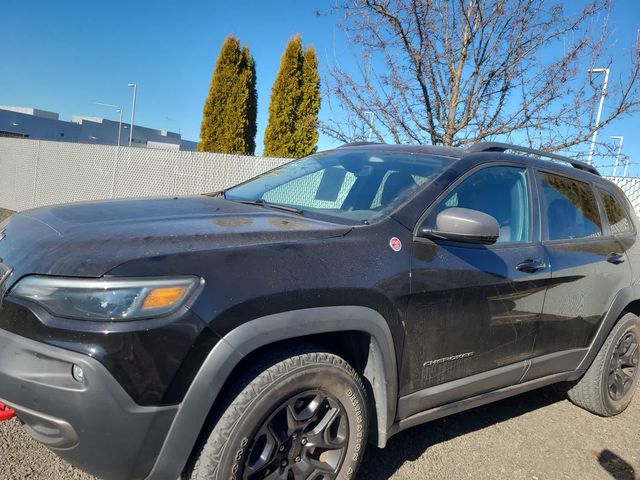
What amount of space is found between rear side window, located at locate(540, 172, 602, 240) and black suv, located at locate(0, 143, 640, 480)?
0.07ft

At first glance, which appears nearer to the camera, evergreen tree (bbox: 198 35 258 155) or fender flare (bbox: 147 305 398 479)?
fender flare (bbox: 147 305 398 479)

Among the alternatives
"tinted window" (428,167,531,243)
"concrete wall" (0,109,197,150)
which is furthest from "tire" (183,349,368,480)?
"concrete wall" (0,109,197,150)

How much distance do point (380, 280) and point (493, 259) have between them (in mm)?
861

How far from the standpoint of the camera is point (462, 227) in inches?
97.3

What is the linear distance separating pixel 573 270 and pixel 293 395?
2215 millimetres

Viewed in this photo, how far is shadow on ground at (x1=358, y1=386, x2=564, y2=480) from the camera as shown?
2966 mm

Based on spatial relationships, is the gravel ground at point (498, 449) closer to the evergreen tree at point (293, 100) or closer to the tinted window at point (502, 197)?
the tinted window at point (502, 197)

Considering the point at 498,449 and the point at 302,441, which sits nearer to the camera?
the point at 302,441

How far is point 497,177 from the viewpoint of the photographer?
3176 mm

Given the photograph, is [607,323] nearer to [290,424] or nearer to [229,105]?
[290,424]

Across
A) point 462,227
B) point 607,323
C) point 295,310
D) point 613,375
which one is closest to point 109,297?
point 295,310

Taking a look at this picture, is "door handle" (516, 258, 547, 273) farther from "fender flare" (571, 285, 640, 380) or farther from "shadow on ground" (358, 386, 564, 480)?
"shadow on ground" (358, 386, 564, 480)

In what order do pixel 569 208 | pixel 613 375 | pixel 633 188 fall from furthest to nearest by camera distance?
pixel 633 188
pixel 613 375
pixel 569 208

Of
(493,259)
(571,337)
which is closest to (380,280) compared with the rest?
(493,259)
